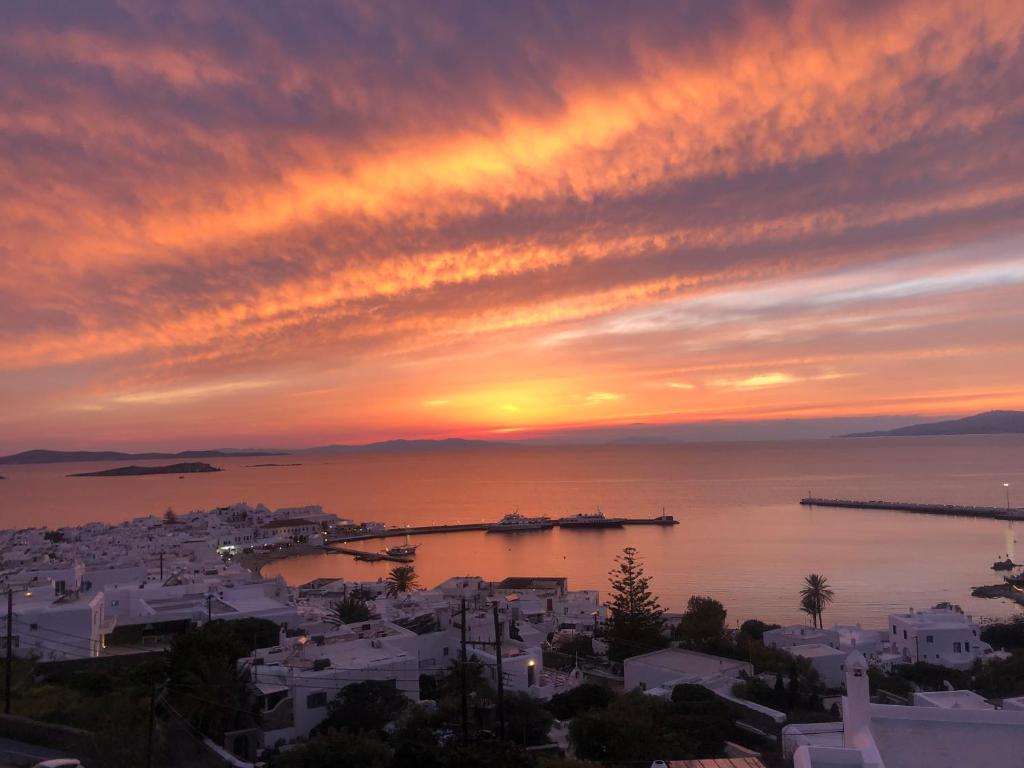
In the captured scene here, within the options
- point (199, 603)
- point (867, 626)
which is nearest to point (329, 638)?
point (199, 603)

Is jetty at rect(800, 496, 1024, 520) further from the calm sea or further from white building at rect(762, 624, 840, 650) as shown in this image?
white building at rect(762, 624, 840, 650)

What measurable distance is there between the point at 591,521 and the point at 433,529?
13597 mm

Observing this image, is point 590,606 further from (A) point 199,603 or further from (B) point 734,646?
(A) point 199,603

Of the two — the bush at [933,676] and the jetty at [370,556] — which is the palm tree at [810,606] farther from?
the jetty at [370,556]

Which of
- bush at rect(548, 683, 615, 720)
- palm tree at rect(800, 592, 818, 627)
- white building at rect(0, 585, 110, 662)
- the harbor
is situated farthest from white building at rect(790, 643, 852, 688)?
the harbor

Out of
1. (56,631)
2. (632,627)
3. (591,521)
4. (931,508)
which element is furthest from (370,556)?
(931,508)

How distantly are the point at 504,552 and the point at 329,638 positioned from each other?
1480 inches

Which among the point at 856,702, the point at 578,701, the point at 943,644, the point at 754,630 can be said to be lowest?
the point at 754,630

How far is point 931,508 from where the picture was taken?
6328 centimetres

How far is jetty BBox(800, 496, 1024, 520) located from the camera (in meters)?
59.1

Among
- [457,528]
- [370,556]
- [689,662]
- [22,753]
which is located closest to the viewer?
[22,753]

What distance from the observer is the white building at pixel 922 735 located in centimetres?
540

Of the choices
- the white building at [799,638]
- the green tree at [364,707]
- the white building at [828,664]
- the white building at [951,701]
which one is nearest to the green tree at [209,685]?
the green tree at [364,707]

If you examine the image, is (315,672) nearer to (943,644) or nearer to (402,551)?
(943,644)
